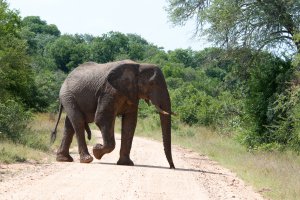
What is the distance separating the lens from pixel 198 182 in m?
14.1

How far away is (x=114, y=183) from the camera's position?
12797mm

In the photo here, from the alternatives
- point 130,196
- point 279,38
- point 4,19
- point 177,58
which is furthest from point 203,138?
point 177,58

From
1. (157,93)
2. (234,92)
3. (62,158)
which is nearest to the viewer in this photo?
(157,93)

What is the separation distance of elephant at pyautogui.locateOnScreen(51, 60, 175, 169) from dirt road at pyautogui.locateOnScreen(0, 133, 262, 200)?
69.3 inches

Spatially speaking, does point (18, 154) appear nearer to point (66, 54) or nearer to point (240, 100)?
point (240, 100)

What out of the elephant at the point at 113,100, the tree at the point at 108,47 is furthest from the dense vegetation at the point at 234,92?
the tree at the point at 108,47

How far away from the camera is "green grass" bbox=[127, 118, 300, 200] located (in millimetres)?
13648

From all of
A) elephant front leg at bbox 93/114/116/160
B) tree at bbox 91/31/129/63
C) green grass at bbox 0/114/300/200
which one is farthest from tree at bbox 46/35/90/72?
elephant front leg at bbox 93/114/116/160

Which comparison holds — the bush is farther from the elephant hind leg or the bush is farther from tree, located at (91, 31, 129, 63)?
tree, located at (91, 31, 129, 63)

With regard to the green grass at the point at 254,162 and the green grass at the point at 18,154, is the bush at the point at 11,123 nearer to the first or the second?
the green grass at the point at 18,154

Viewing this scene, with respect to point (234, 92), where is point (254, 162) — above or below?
below

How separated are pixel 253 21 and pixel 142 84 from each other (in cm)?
934

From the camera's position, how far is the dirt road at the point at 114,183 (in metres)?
11.1

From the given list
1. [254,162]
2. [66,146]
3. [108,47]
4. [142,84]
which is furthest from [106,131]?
[108,47]
